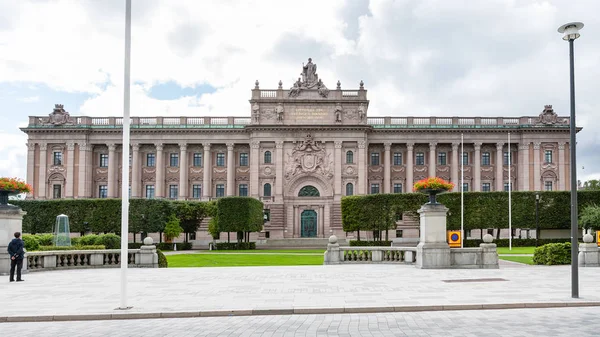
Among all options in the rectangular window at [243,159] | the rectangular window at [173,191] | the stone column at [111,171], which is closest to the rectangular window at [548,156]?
the rectangular window at [243,159]

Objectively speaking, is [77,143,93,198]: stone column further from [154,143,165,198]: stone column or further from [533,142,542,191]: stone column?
[533,142,542,191]: stone column

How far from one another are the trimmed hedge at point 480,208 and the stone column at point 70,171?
156 ft

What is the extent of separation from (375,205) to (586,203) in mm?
24872

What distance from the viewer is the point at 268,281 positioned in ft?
76.6

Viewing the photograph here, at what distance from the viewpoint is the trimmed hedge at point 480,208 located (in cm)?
6925

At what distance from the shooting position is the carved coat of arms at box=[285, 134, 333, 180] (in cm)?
8794

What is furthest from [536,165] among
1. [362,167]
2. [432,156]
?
[362,167]

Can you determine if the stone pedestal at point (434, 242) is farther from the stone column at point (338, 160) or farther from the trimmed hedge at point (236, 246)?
the stone column at point (338, 160)

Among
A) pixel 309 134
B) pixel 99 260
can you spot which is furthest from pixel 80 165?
pixel 99 260

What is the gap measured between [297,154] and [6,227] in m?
63.3

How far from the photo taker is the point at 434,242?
2873cm

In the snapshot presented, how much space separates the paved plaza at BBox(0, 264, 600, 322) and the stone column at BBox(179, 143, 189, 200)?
6287cm

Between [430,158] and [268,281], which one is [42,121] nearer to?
[430,158]

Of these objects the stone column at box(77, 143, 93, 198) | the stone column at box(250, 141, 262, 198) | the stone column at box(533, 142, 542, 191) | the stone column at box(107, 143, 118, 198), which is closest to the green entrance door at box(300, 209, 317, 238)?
the stone column at box(250, 141, 262, 198)
